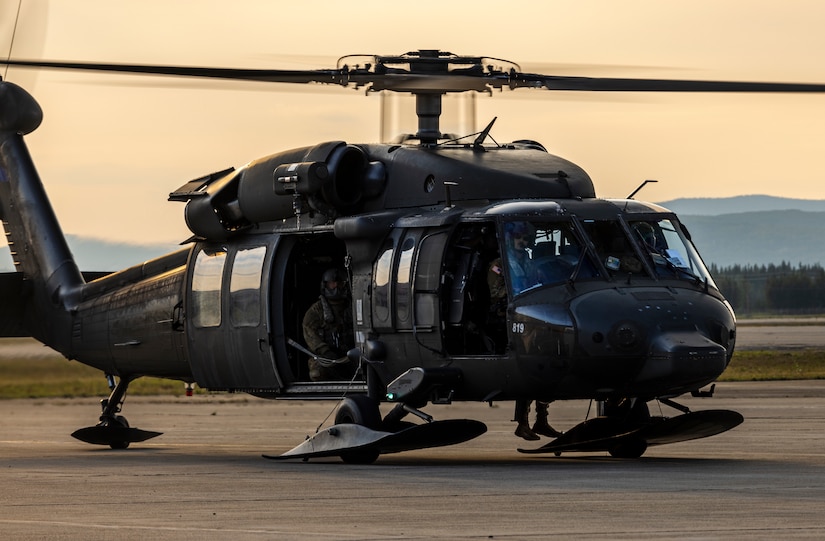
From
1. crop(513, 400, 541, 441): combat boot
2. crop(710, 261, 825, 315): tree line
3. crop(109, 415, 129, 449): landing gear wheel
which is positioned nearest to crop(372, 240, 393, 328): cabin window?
crop(513, 400, 541, 441): combat boot

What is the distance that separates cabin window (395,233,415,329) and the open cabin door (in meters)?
2.32

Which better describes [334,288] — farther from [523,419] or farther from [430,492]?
[430,492]

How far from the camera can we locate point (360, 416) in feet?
61.2

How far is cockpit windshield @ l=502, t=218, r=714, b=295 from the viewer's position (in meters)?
17.6

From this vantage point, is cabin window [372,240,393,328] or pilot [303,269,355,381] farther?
pilot [303,269,355,381]

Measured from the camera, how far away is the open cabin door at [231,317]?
2055cm

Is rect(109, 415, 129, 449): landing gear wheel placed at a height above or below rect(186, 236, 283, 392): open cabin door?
below

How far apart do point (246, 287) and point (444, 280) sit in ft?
11.6

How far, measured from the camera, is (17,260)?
86.0ft

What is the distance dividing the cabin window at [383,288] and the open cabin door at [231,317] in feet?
6.22

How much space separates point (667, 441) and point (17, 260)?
12061mm

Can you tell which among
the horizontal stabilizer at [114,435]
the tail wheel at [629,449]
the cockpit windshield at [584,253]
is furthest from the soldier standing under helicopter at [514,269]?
the horizontal stabilizer at [114,435]

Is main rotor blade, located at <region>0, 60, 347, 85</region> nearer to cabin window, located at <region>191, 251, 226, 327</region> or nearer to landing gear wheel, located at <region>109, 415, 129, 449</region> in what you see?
cabin window, located at <region>191, 251, 226, 327</region>

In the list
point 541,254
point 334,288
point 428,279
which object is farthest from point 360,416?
point 541,254
